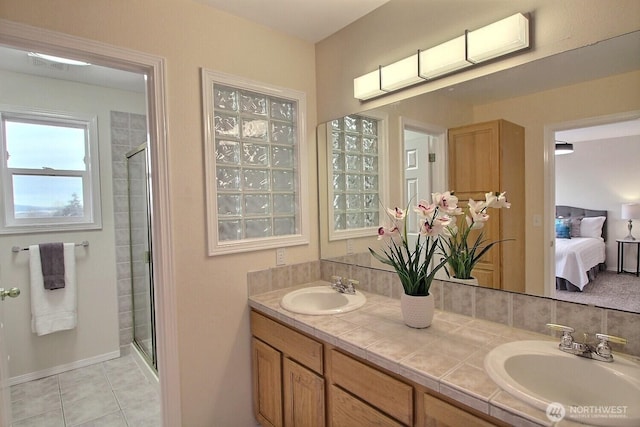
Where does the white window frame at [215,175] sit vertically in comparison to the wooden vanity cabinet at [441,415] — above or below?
above

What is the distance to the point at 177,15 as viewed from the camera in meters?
1.69

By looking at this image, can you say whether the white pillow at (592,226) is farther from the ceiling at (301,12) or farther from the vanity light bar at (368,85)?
the ceiling at (301,12)

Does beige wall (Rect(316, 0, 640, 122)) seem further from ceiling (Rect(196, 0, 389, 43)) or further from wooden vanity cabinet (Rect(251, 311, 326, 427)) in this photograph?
wooden vanity cabinet (Rect(251, 311, 326, 427))

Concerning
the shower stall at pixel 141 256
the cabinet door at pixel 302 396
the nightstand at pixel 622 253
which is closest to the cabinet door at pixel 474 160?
the nightstand at pixel 622 253

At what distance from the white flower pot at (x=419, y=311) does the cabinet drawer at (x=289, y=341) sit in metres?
0.42

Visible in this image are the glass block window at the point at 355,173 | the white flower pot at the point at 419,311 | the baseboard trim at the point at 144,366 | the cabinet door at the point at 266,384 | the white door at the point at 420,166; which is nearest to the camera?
the white flower pot at the point at 419,311

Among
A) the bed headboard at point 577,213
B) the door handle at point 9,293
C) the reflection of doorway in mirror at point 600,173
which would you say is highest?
the reflection of doorway in mirror at point 600,173

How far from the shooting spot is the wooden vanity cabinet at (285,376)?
4.94 feet

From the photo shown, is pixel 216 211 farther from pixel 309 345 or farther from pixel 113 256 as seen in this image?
pixel 113 256

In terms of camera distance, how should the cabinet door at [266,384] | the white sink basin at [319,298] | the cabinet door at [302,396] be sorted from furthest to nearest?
the white sink basin at [319,298] < the cabinet door at [266,384] < the cabinet door at [302,396]

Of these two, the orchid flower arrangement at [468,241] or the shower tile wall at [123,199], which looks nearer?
the orchid flower arrangement at [468,241]

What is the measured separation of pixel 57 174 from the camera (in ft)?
8.91

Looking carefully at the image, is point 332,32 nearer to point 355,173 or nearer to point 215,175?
point 355,173

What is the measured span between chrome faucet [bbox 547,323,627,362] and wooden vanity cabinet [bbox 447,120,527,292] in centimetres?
25
